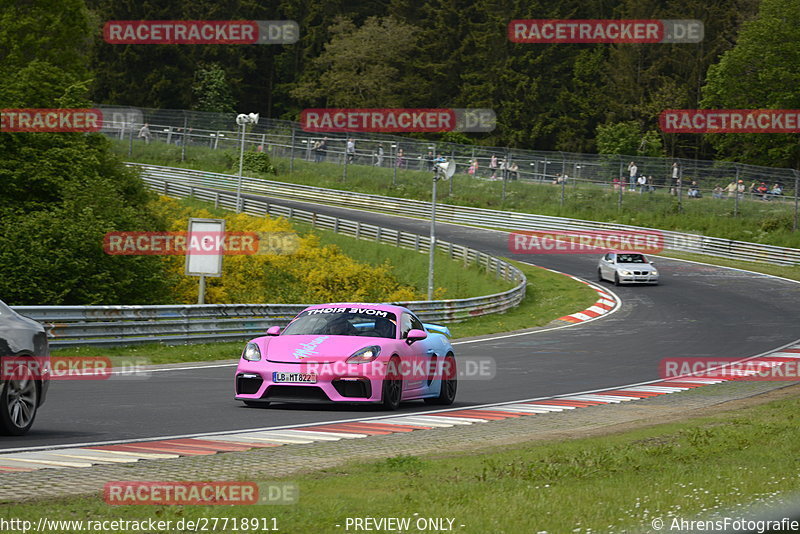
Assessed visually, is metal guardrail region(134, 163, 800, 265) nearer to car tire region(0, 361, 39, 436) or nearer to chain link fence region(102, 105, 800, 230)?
chain link fence region(102, 105, 800, 230)

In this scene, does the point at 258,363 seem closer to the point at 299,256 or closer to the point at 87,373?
the point at 87,373

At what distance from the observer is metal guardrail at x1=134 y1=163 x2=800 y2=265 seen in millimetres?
56000

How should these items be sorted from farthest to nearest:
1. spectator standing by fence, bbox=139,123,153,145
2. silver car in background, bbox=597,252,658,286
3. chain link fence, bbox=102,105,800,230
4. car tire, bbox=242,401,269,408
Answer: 1. spectator standing by fence, bbox=139,123,153,145
2. chain link fence, bbox=102,105,800,230
3. silver car in background, bbox=597,252,658,286
4. car tire, bbox=242,401,269,408

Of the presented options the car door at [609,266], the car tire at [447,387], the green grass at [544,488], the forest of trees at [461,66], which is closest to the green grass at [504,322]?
the car door at [609,266]

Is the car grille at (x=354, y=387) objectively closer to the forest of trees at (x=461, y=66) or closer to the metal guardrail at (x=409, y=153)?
the metal guardrail at (x=409, y=153)

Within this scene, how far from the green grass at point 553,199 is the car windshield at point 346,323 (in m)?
45.4

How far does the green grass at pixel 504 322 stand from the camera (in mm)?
21125

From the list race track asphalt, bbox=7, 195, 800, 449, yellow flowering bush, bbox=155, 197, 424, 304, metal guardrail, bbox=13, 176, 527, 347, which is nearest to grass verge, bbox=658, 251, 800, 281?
race track asphalt, bbox=7, 195, 800, 449

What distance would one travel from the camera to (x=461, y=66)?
347ft

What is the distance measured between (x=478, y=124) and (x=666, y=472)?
9290 cm

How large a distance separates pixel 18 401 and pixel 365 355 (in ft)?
14.7

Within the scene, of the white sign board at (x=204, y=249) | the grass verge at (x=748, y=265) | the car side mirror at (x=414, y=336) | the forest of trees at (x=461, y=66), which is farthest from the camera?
the forest of trees at (x=461, y=66)

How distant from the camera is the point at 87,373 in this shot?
1803cm

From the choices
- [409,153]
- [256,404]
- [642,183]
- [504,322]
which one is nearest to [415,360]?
[256,404]
